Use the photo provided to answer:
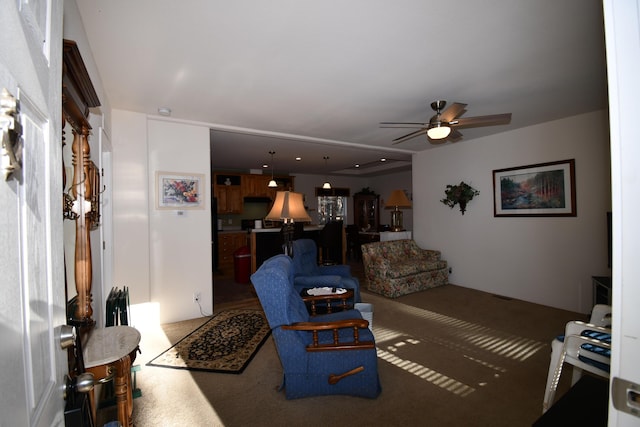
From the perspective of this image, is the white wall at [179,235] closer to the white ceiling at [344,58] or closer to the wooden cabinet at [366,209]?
the white ceiling at [344,58]

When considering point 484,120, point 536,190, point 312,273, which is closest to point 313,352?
point 312,273

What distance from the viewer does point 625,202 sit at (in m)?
0.55

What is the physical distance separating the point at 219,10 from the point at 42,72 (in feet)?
4.56

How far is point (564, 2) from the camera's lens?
5.43 ft

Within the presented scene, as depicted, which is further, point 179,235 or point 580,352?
point 179,235

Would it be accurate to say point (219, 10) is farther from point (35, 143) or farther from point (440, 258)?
point (440, 258)

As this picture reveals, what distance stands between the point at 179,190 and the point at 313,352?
8.80 ft

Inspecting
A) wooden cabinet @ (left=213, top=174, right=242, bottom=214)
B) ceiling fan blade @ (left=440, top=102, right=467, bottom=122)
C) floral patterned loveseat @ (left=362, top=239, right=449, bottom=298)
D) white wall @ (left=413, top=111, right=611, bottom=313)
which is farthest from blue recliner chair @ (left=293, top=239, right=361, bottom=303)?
wooden cabinet @ (left=213, top=174, right=242, bottom=214)

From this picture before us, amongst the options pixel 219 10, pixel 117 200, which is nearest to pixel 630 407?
pixel 219 10

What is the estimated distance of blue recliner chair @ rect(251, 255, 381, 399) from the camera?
1972mm

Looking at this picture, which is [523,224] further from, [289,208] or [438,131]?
[289,208]

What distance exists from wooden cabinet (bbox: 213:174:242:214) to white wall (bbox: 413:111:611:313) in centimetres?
446

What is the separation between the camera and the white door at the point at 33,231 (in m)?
0.44

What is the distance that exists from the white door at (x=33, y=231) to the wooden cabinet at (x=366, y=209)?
905cm
